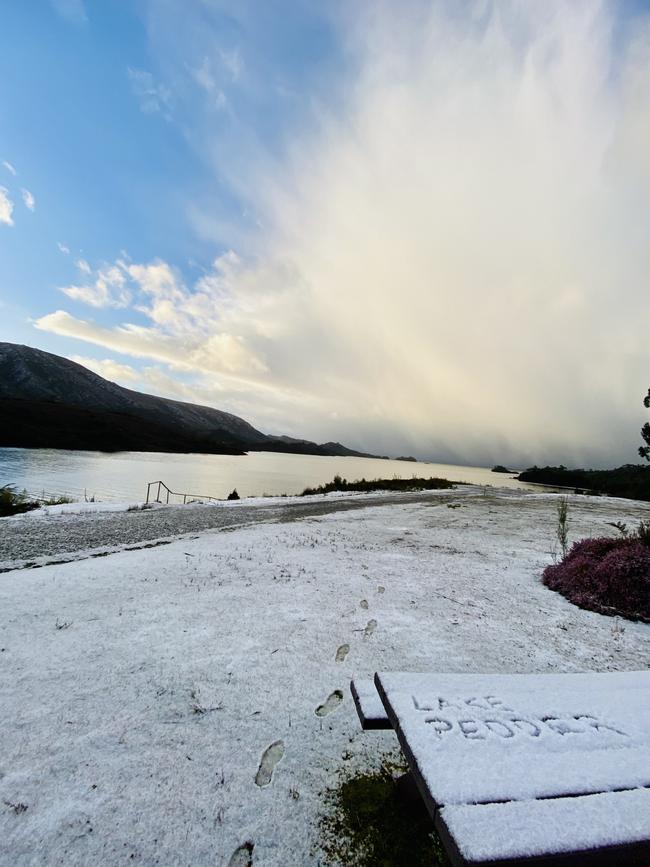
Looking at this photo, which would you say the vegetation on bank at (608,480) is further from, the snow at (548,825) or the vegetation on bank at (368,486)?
the snow at (548,825)

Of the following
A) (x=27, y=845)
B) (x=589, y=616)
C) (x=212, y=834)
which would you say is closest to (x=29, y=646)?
(x=27, y=845)

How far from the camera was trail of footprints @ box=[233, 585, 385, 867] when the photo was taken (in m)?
1.78

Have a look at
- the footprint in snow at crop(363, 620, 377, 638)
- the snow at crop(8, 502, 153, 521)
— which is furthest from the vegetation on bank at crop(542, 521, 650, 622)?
the snow at crop(8, 502, 153, 521)

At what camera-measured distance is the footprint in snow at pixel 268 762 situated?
2189 millimetres

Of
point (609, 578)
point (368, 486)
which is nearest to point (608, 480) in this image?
point (368, 486)

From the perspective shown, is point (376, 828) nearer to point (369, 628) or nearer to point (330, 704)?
point (330, 704)

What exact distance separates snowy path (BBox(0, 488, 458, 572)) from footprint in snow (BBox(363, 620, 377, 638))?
5.30 metres

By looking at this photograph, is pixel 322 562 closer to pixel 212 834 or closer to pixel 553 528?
pixel 212 834

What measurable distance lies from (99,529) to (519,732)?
9.88m

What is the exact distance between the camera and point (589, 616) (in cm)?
480

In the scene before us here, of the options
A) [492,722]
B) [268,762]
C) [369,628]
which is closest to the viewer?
[492,722]

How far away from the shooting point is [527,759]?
1675 millimetres

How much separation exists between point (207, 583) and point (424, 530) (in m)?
6.78

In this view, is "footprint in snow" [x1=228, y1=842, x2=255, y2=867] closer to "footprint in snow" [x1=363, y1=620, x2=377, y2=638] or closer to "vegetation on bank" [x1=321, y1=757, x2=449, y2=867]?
"vegetation on bank" [x1=321, y1=757, x2=449, y2=867]
